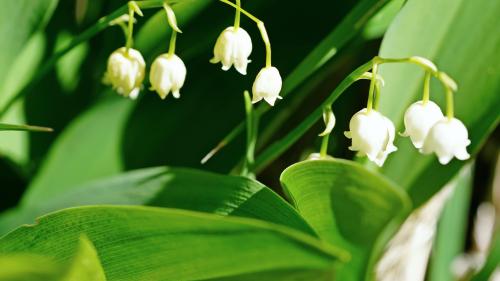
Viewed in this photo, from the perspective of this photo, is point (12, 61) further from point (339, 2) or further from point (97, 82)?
point (339, 2)

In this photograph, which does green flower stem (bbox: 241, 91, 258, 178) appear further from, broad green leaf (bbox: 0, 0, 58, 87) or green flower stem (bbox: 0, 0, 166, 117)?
broad green leaf (bbox: 0, 0, 58, 87)

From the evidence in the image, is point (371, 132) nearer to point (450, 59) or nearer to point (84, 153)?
point (450, 59)

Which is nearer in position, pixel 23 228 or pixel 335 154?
pixel 23 228

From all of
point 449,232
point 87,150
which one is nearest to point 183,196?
point 87,150

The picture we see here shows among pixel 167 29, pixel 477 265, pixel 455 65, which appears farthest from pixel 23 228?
pixel 477 265

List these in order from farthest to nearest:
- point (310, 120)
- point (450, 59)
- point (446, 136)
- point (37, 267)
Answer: point (450, 59), point (310, 120), point (446, 136), point (37, 267)

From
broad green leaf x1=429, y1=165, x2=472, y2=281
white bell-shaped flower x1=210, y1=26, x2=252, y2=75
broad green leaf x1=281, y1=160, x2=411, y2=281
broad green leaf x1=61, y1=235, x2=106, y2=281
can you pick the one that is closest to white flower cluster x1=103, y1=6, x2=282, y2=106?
white bell-shaped flower x1=210, y1=26, x2=252, y2=75

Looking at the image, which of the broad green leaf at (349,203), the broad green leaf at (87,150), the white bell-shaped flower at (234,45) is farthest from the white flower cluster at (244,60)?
the broad green leaf at (87,150)
